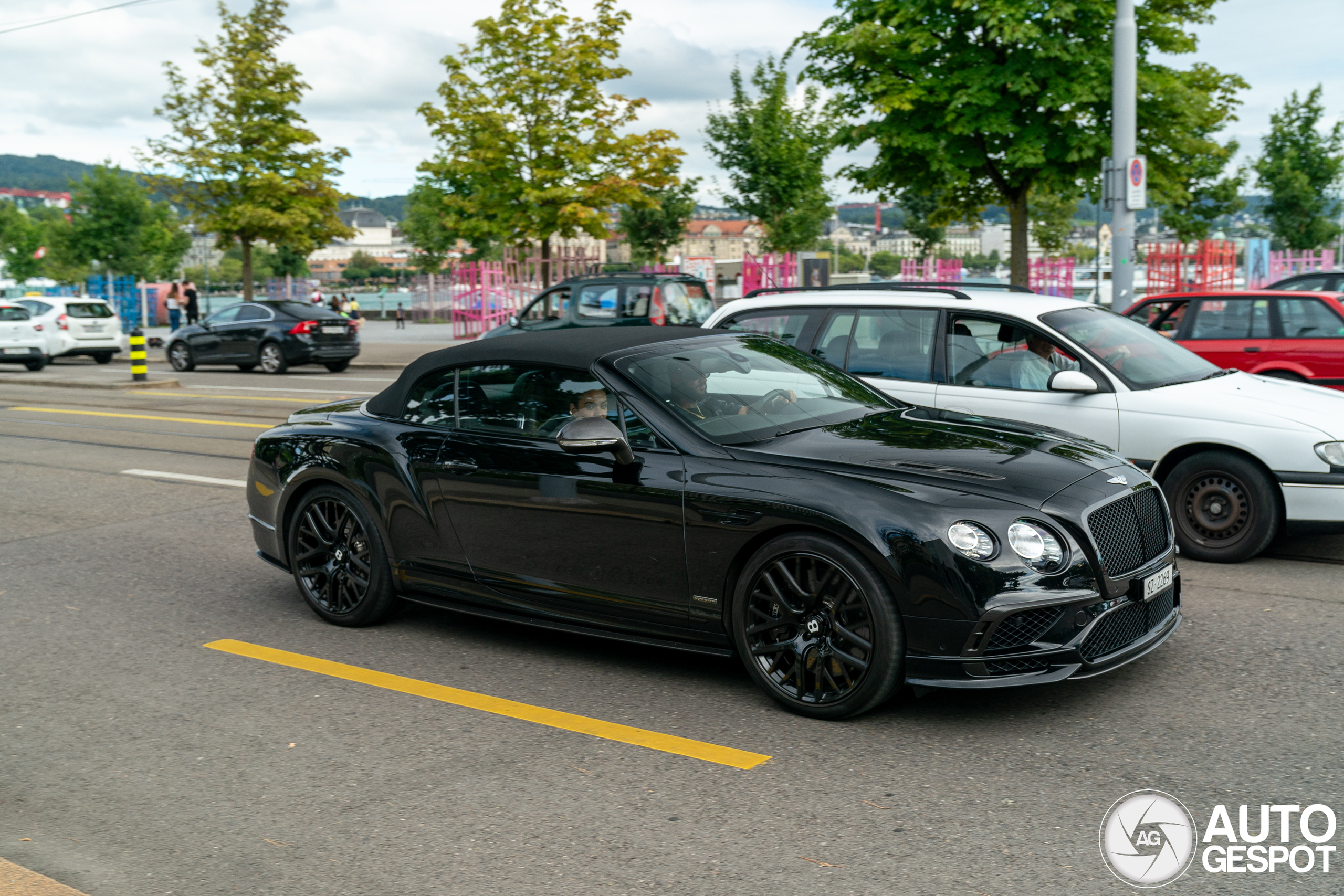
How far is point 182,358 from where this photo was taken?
25.9 m

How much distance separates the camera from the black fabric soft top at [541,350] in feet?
17.0

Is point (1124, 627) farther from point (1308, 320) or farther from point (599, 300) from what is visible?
point (599, 300)

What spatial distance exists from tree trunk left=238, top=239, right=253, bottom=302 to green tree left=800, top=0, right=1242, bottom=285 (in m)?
18.1

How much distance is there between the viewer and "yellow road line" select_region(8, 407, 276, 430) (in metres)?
14.7

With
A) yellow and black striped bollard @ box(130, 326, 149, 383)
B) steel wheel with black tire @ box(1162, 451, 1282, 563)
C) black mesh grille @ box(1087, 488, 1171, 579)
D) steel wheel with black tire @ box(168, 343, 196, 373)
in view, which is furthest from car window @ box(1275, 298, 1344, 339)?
steel wheel with black tire @ box(168, 343, 196, 373)

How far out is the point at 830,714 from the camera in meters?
4.36

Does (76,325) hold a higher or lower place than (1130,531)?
higher

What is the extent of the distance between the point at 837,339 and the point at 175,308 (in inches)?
1280

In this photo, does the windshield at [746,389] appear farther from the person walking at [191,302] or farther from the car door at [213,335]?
the person walking at [191,302]

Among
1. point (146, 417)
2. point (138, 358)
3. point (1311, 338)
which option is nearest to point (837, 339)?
point (1311, 338)

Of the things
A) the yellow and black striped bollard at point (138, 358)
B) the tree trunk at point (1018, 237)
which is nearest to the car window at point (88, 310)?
the yellow and black striped bollard at point (138, 358)

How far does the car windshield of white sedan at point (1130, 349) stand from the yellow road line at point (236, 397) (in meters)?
12.0

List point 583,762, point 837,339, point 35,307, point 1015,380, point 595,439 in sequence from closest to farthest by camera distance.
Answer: point 583,762 → point 595,439 → point 1015,380 → point 837,339 → point 35,307

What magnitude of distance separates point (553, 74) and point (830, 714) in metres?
23.6
